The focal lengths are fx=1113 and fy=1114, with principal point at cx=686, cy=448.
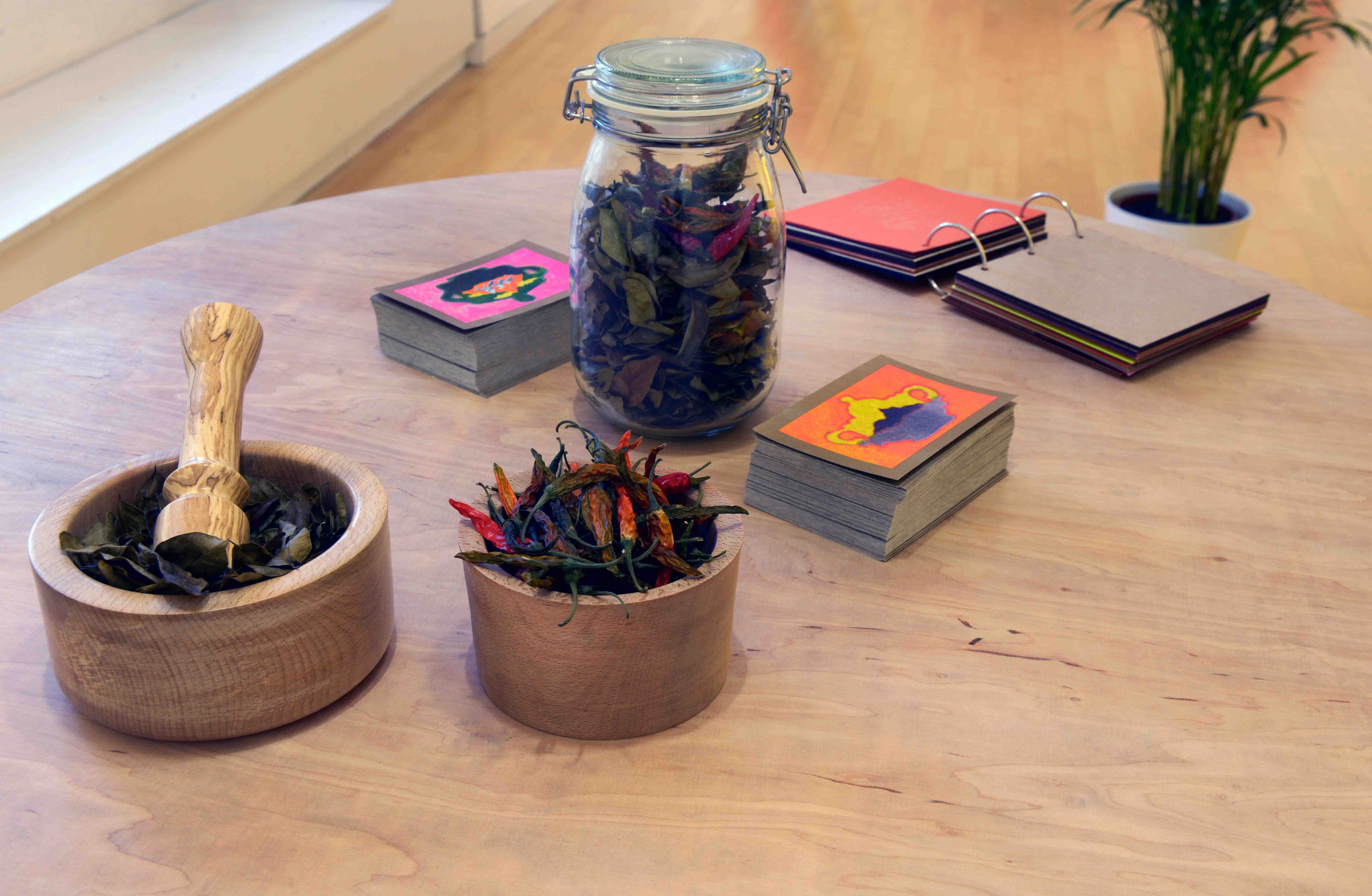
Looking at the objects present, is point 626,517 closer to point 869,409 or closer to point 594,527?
point 594,527

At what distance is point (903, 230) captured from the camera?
121 cm

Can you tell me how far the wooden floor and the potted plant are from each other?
2.54 feet

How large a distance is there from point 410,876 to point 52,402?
0.59 meters

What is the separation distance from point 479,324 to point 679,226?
0.77 feet

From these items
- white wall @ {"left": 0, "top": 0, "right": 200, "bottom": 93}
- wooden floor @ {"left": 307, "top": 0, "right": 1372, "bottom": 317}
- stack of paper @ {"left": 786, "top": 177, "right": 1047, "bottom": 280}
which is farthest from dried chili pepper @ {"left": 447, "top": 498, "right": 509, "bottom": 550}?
wooden floor @ {"left": 307, "top": 0, "right": 1372, "bottom": 317}

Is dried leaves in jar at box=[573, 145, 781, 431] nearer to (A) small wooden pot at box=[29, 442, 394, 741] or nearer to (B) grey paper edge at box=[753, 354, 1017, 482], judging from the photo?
(B) grey paper edge at box=[753, 354, 1017, 482]

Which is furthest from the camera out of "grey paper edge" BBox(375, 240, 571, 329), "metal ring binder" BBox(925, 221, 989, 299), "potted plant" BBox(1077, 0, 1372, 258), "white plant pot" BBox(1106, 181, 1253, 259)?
"white plant pot" BBox(1106, 181, 1253, 259)

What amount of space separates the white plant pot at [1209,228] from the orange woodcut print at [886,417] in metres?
1.42

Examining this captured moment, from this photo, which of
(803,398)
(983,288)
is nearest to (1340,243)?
(983,288)

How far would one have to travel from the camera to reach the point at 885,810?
58 cm

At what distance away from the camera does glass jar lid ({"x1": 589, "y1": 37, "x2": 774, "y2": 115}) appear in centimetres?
76

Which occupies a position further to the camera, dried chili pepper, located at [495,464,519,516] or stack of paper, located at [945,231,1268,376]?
stack of paper, located at [945,231,1268,376]

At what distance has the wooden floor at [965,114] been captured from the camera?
10.8 ft

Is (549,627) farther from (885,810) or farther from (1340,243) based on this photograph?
(1340,243)
